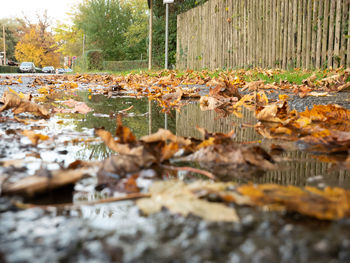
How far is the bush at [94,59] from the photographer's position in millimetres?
30359

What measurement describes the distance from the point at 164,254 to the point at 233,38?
9.93 metres

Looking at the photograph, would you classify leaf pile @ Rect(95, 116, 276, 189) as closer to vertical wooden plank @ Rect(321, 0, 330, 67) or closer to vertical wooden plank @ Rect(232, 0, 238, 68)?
vertical wooden plank @ Rect(321, 0, 330, 67)

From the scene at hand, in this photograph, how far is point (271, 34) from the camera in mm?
8219

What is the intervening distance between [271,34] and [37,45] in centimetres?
5836

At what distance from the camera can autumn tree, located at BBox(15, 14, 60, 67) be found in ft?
189

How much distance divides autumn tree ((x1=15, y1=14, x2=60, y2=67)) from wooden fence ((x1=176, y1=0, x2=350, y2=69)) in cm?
5110

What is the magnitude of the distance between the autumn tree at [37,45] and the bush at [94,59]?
29934 millimetres

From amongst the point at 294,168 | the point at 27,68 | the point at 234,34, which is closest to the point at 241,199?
the point at 294,168

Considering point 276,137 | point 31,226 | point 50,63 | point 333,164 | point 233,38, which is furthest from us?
point 50,63

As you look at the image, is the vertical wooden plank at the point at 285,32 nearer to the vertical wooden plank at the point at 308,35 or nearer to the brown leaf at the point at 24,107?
the vertical wooden plank at the point at 308,35

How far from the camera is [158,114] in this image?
252cm

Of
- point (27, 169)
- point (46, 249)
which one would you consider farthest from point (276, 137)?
point (46, 249)

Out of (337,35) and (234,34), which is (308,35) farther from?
(234,34)

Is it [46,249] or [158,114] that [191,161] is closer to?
[46,249]
